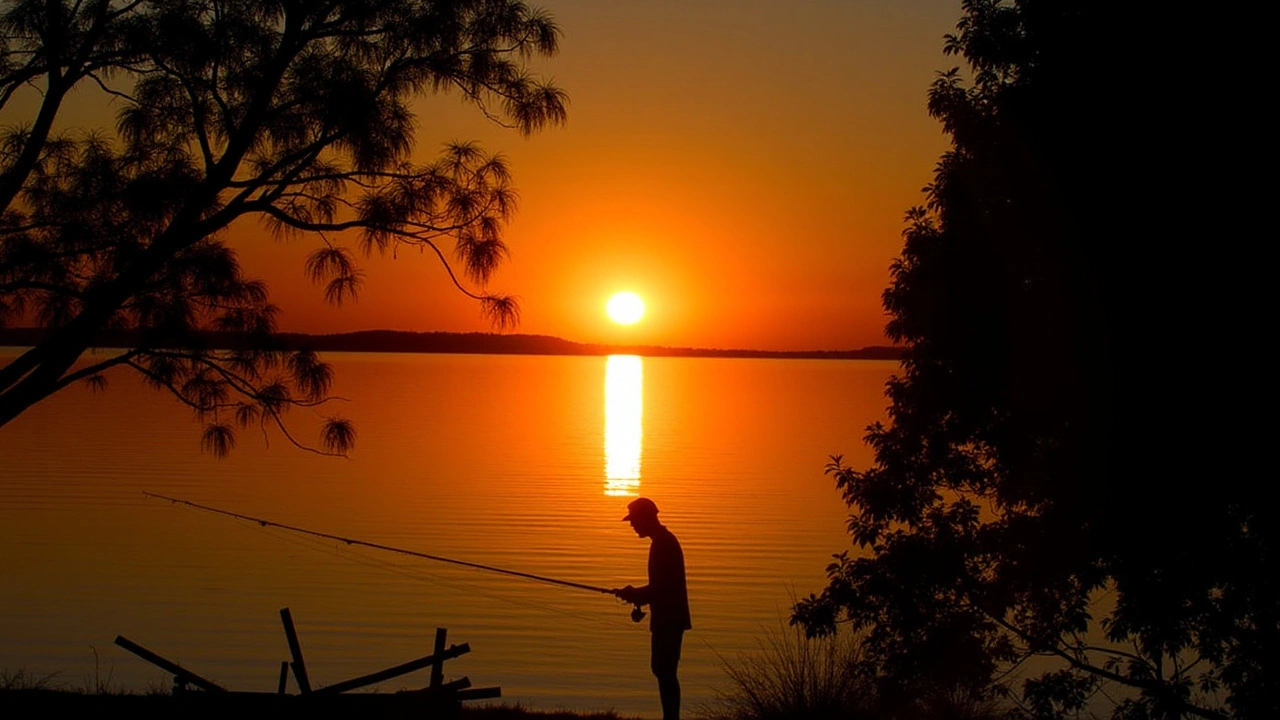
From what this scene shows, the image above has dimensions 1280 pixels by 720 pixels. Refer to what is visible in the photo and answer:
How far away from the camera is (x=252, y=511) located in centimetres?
3203

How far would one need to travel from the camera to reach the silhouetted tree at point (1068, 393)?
8508 mm

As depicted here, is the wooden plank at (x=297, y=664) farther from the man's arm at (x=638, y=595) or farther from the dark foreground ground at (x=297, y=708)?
the man's arm at (x=638, y=595)

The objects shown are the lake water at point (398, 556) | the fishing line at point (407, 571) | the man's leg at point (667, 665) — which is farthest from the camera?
the fishing line at point (407, 571)

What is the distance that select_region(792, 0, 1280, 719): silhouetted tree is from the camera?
8.51 m

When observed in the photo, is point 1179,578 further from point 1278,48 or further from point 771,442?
Answer: point 771,442

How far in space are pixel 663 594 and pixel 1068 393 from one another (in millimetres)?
3369

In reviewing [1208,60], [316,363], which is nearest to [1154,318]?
[1208,60]

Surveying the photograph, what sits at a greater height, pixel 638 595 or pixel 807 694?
pixel 638 595

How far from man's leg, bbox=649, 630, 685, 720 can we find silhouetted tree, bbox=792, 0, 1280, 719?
5.07ft

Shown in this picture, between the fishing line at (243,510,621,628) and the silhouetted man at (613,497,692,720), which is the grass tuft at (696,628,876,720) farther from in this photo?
the fishing line at (243,510,621,628)

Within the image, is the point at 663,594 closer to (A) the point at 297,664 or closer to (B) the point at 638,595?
(B) the point at 638,595

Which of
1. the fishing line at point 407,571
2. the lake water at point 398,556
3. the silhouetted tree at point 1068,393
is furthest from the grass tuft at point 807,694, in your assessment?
the fishing line at point 407,571

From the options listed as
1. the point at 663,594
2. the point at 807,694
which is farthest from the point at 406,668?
the point at 807,694

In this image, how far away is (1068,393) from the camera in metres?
8.98
